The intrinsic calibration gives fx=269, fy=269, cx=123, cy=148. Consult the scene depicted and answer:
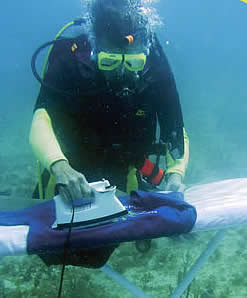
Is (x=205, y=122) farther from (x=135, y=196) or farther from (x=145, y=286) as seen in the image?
(x=135, y=196)

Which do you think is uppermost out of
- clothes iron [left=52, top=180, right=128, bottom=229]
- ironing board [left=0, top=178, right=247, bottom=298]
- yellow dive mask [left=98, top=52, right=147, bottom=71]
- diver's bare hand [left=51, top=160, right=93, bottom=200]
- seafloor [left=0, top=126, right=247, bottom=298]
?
yellow dive mask [left=98, top=52, right=147, bottom=71]

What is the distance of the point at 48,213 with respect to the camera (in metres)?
1.91

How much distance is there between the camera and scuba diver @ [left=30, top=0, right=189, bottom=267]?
2.39 m

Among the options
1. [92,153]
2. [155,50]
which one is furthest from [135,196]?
[155,50]

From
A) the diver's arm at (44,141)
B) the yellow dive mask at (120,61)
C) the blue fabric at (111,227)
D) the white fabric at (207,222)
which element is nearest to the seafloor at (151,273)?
the diver's arm at (44,141)

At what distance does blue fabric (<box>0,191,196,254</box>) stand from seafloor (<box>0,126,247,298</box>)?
1176mm

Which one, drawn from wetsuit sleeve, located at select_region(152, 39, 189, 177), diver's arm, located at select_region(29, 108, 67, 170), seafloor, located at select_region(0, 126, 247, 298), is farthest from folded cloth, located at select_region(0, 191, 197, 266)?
seafloor, located at select_region(0, 126, 247, 298)

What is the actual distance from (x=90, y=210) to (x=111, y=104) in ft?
4.21

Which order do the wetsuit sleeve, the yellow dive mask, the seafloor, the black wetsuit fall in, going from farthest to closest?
the seafloor → the wetsuit sleeve → the black wetsuit → the yellow dive mask

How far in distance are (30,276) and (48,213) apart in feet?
8.86

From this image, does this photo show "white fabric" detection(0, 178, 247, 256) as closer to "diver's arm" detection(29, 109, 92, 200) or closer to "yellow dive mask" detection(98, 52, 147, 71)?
"diver's arm" detection(29, 109, 92, 200)

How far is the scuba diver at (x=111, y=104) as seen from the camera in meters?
2.39

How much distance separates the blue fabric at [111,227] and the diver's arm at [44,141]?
428 mm

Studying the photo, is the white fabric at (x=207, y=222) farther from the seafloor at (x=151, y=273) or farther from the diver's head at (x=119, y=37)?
the seafloor at (x=151, y=273)
